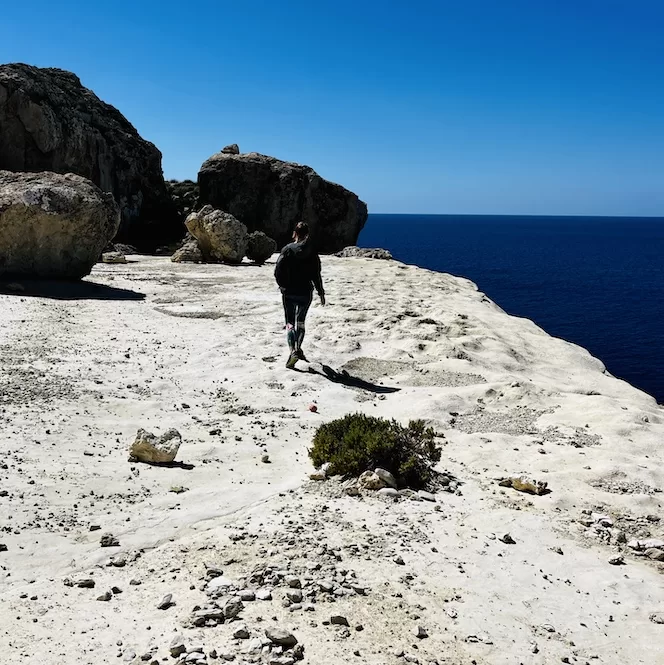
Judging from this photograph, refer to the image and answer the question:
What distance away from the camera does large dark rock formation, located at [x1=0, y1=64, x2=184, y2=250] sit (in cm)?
2639

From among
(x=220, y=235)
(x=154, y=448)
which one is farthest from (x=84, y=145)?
(x=154, y=448)

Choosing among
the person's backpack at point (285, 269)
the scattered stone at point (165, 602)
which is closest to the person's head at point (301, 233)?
the person's backpack at point (285, 269)

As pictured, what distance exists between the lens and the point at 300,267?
34.7ft

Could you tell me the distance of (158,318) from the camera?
1316 cm

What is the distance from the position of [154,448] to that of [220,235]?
17606mm

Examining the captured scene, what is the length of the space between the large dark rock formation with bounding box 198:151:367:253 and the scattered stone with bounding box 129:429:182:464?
84.6 feet

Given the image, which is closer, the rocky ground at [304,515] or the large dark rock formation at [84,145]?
the rocky ground at [304,515]

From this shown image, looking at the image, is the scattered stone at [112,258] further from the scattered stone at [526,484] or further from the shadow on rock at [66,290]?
the scattered stone at [526,484]

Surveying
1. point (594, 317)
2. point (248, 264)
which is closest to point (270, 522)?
point (248, 264)

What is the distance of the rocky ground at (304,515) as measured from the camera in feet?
13.1

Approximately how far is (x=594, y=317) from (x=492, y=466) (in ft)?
120

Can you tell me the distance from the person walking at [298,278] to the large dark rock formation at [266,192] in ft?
70.8

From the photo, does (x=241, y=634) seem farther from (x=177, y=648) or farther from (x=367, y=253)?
(x=367, y=253)

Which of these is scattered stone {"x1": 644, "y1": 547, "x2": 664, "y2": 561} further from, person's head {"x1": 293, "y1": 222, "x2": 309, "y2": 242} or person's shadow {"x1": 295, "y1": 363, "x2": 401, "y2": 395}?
person's head {"x1": 293, "y1": 222, "x2": 309, "y2": 242}
